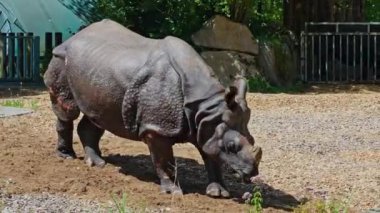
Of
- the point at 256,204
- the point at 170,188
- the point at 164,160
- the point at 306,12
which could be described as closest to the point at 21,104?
the point at 164,160

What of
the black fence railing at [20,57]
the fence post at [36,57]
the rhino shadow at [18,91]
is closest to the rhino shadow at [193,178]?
the rhino shadow at [18,91]

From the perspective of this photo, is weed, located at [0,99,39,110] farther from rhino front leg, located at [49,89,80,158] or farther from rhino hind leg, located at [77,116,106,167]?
rhino hind leg, located at [77,116,106,167]

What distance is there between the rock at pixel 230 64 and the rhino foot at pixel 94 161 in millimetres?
10343

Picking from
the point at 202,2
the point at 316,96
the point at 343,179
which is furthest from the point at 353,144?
the point at 202,2

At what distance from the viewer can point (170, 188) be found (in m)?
7.86

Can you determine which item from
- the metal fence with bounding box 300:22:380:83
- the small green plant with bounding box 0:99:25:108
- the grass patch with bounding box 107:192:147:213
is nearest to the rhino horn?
the grass patch with bounding box 107:192:147:213

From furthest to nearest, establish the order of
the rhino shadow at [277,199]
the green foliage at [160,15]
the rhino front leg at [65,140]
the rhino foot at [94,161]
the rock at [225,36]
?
1. the green foliage at [160,15]
2. the rock at [225,36]
3. the rhino front leg at [65,140]
4. the rhino foot at [94,161]
5. the rhino shadow at [277,199]

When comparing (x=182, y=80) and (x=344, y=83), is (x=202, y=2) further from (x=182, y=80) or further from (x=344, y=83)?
(x=182, y=80)

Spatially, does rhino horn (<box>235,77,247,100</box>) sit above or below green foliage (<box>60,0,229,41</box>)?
below

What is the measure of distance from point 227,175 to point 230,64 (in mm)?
11135

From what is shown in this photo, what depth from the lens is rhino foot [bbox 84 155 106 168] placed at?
8.96 meters

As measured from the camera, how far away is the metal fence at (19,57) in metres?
21.8

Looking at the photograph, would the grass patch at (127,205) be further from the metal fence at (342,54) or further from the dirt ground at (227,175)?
the metal fence at (342,54)

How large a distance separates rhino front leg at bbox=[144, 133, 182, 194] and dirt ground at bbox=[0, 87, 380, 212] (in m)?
0.12
